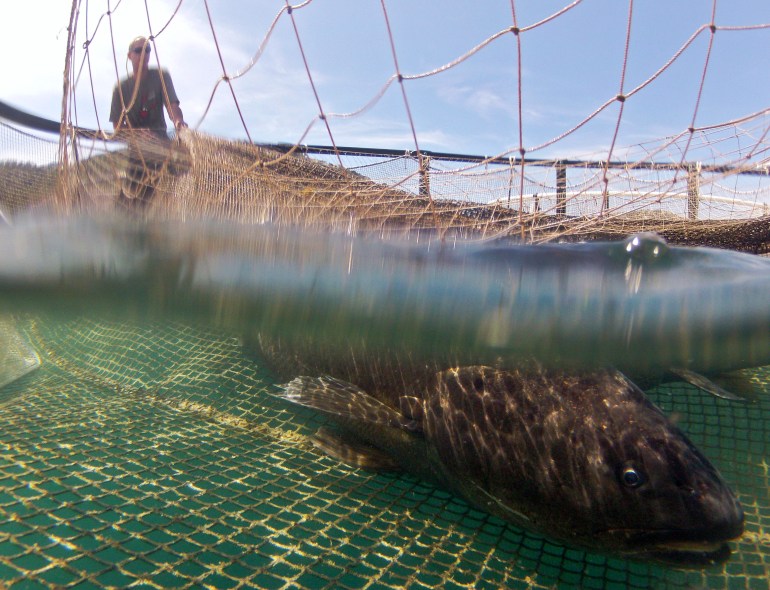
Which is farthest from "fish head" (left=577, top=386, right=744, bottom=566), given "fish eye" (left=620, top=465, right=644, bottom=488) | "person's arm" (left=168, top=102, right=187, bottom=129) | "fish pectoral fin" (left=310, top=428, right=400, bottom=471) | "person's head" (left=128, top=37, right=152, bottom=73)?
"person's head" (left=128, top=37, right=152, bottom=73)

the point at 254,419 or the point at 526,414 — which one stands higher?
the point at 526,414

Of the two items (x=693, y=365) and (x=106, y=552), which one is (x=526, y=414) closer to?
(x=106, y=552)

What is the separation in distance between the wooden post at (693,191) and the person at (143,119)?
7.05 meters

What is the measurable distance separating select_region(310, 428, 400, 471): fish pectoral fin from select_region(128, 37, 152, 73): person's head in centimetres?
532

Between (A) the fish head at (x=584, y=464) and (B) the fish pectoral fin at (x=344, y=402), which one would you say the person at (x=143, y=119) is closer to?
(B) the fish pectoral fin at (x=344, y=402)

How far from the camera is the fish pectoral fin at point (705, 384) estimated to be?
4.08 metres

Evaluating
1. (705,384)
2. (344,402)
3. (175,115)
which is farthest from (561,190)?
(344,402)

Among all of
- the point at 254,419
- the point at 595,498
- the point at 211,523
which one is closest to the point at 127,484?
the point at 211,523

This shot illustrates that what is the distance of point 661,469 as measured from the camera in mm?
2498

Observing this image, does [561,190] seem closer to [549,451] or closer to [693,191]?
[693,191]

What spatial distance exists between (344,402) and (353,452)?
42 centimetres

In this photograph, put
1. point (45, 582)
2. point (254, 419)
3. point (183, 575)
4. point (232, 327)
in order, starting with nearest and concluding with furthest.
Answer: point (45, 582)
point (183, 575)
point (254, 419)
point (232, 327)

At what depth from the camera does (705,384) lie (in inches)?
168

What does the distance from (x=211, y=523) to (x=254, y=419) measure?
164cm
